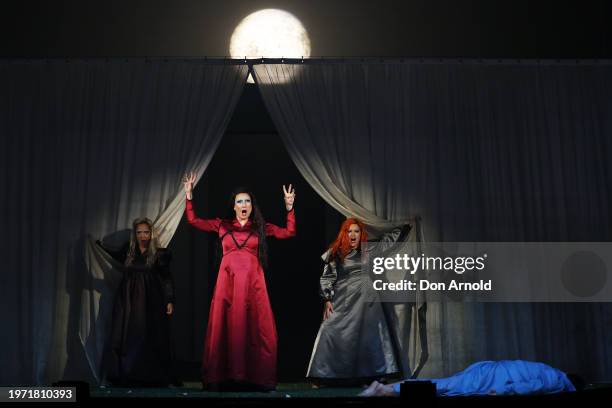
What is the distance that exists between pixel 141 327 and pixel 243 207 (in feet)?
4.16

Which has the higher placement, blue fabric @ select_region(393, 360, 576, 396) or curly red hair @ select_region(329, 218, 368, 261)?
curly red hair @ select_region(329, 218, 368, 261)

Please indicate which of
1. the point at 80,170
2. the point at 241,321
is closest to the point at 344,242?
the point at 241,321

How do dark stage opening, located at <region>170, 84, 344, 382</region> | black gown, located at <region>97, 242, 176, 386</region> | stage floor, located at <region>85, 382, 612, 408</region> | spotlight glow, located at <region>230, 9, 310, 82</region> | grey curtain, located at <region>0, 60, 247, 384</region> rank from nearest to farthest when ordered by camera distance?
1. stage floor, located at <region>85, 382, 612, 408</region>
2. black gown, located at <region>97, 242, 176, 386</region>
3. grey curtain, located at <region>0, 60, 247, 384</region>
4. spotlight glow, located at <region>230, 9, 310, 82</region>
5. dark stage opening, located at <region>170, 84, 344, 382</region>

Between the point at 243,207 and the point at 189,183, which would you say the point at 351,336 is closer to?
the point at 243,207

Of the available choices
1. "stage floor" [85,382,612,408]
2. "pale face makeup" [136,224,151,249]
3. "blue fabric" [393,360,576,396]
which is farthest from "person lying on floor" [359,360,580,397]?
"pale face makeup" [136,224,151,249]

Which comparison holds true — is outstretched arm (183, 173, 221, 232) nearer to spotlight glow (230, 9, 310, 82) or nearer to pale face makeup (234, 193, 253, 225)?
pale face makeup (234, 193, 253, 225)

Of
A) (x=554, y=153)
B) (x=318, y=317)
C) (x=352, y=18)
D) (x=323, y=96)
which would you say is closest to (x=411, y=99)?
(x=323, y=96)

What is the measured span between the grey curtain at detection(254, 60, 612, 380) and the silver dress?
47 cm

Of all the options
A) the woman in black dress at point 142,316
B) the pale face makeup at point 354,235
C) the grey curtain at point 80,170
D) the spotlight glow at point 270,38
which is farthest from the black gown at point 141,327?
the spotlight glow at point 270,38

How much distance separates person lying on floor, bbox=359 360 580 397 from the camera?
18.6 ft

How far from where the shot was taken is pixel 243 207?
263 inches

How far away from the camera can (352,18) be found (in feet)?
28.1

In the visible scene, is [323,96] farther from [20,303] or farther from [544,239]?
[20,303]

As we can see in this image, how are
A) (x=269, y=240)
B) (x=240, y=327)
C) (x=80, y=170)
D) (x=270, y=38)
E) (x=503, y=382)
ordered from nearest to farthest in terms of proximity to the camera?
(x=503, y=382)
(x=240, y=327)
(x=80, y=170)
(x=270, y=38)
(x=269, y=240)
